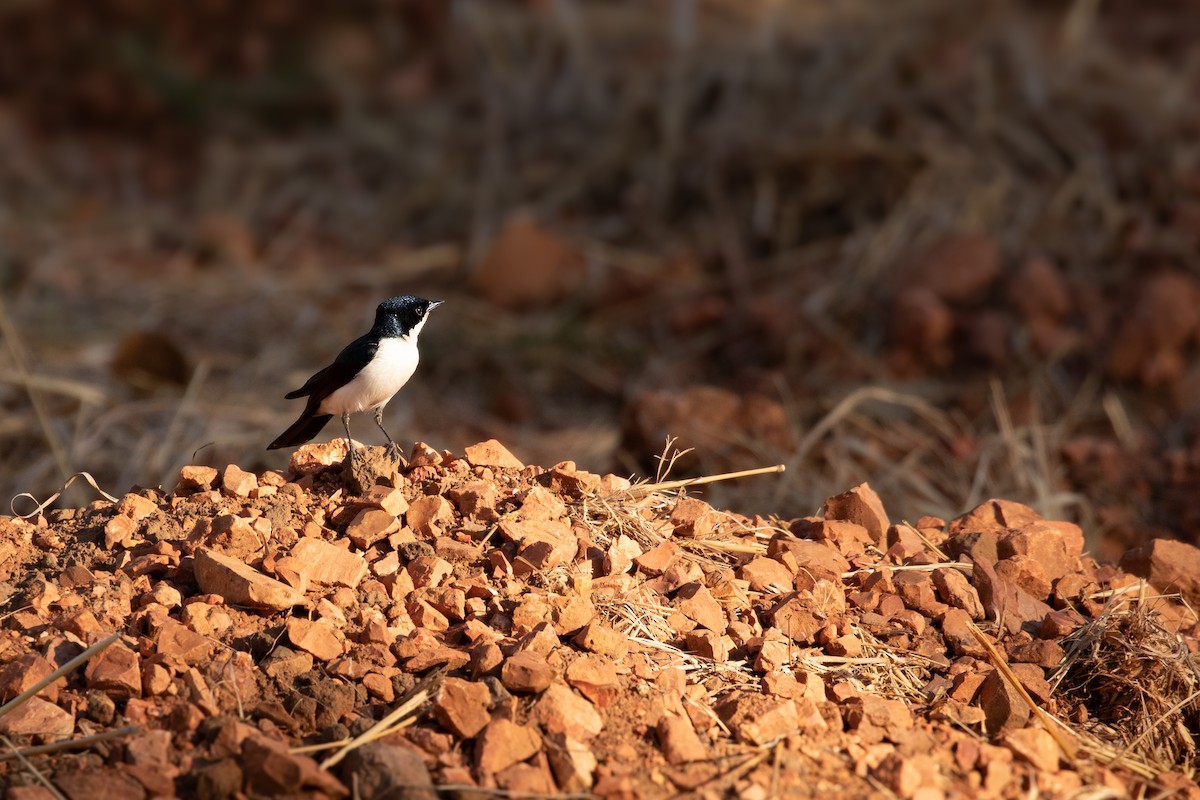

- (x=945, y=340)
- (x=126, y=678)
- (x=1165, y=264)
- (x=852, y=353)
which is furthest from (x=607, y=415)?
(x=126, y=678)

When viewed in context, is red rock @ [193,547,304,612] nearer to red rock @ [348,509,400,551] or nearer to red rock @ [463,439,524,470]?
red rock @ [348,509,400,551]

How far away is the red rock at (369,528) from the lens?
2957 mm

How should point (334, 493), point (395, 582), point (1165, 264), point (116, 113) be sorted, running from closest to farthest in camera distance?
point (395, 582)
point (334, 493)
point (1165, 264)
point (116, 113)

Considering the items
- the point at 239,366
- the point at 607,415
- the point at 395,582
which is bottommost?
the point at 607,415

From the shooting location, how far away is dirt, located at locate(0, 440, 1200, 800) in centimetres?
246

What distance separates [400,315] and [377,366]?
0.18m

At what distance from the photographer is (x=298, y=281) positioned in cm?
787

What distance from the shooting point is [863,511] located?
3400 mm

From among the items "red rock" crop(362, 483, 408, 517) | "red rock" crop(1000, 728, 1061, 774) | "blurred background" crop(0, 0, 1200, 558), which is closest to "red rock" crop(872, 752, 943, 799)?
"red rock" crop(1000, 728, 1061, 774)

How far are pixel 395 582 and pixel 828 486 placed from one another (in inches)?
98.0

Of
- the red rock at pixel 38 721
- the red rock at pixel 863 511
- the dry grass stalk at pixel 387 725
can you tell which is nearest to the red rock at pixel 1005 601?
the red rock at pixel 863 511

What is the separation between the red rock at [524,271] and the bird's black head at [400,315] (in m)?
4.16

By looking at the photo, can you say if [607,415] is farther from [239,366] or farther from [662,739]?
[662,739]

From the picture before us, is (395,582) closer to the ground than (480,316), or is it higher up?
higher up
